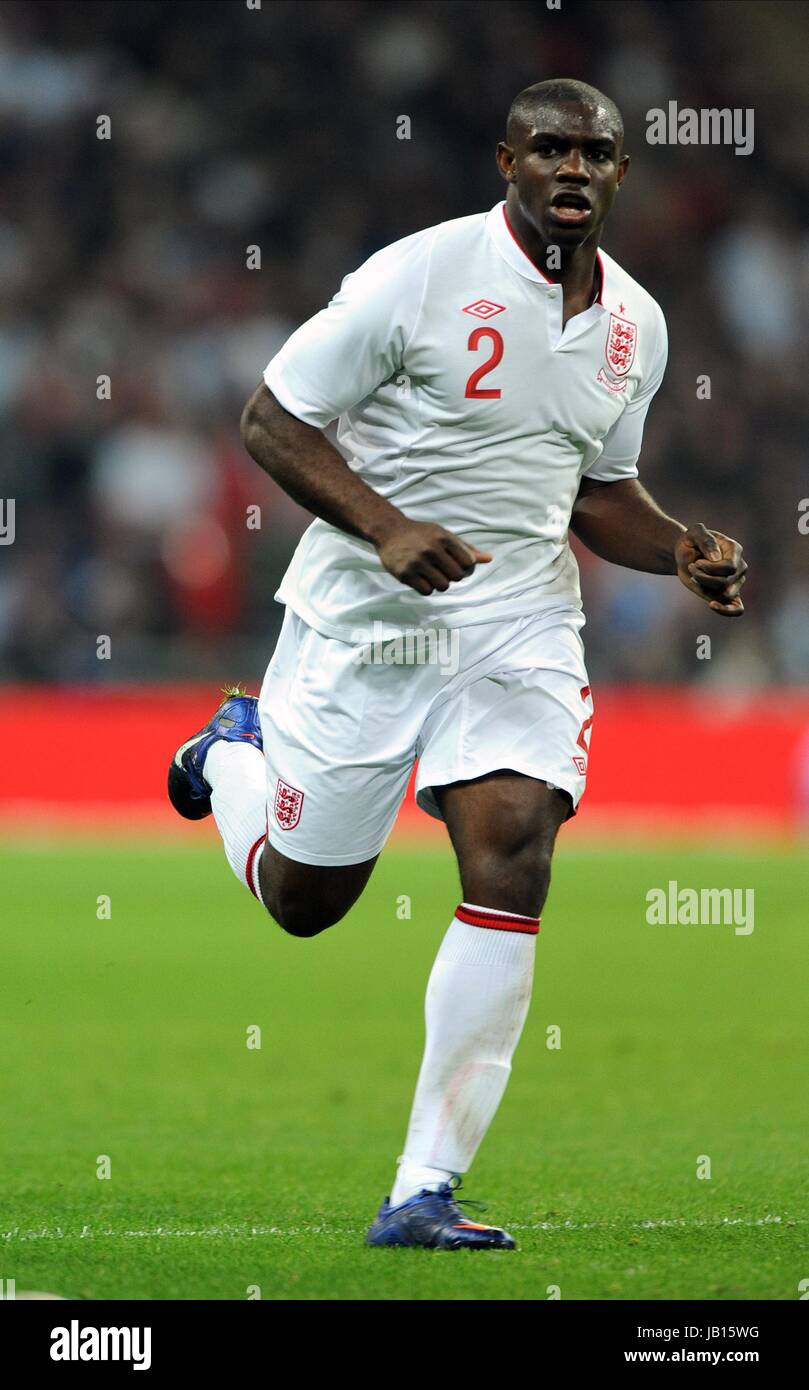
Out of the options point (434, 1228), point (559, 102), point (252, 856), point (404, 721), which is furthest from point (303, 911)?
point (559, 102)

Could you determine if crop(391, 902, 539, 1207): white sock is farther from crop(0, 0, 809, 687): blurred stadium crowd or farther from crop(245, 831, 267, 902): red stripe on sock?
crop(0, 0, 809, 687): blurred stadium crowd

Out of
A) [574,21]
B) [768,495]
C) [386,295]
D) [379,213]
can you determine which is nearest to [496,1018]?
[386,295]

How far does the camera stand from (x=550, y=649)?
4.75 m

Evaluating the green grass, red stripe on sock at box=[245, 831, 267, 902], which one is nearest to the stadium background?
the green grass

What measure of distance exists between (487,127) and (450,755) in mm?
16247

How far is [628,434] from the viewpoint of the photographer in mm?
5121

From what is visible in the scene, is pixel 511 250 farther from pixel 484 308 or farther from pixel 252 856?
pixel 252 856

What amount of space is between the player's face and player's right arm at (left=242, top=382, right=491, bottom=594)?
2.24 feet

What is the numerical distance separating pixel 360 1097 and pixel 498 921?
2745 millimetres

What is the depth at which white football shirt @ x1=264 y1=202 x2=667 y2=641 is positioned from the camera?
4609 mm

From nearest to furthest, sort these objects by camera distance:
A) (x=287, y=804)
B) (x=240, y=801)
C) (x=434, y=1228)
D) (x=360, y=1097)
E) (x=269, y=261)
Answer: (x=434, y=1228) → (x=287, y=804) → (x=240, y=801) → (x=360, y=1097) → (x=269, y=261)

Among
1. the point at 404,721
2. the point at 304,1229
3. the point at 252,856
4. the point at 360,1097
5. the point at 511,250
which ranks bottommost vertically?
the point at 304,1229

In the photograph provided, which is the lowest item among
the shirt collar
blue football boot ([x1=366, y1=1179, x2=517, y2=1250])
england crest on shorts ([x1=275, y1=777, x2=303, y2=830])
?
blue football boot ([x1=366, y1=1179, x2=517, y2=1250])
